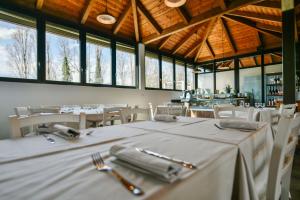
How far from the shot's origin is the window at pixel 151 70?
6699 mm

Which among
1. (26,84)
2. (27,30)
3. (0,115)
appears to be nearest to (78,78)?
(26,84)

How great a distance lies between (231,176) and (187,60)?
8177mm

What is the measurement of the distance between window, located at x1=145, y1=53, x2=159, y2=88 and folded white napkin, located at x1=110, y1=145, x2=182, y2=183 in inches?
237

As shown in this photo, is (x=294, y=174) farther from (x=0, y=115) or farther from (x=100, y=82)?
(x=0, y=115)

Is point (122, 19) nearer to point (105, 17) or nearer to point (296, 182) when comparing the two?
point (105, 17)

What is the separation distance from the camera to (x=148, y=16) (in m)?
5.43

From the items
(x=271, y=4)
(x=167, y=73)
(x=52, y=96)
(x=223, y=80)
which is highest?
(x=271, y=4)

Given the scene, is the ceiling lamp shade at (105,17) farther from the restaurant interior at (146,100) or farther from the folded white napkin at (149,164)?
the folded white napkin at (149,164)

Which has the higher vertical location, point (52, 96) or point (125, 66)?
point (125, 66)

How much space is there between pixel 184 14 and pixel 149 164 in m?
5.37

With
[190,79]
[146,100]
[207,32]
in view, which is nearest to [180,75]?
[190,79]

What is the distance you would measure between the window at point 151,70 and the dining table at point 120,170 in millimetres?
5661

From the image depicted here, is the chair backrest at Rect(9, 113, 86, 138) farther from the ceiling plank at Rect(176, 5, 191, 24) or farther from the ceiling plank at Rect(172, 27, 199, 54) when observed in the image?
the ceiling plank at Rect(172, 27, 199, 54)

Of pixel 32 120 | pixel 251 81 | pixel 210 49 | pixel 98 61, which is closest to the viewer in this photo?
pixel 32 120
